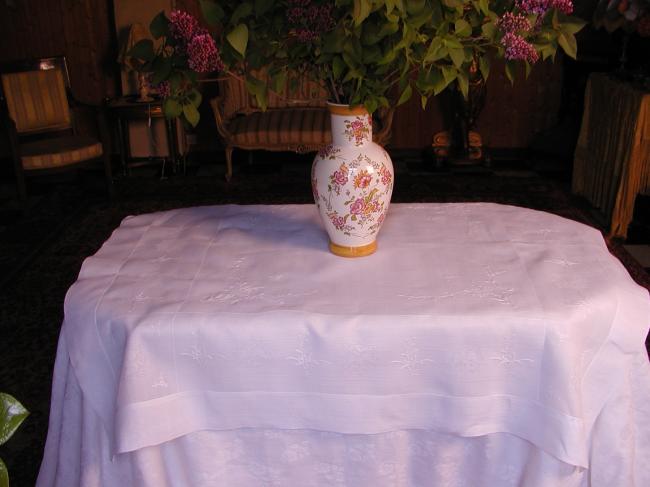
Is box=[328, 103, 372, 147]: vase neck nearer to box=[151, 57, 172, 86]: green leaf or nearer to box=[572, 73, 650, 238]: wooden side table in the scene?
box=[151, 57, 172, 86]: green leaf

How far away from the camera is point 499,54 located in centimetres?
160

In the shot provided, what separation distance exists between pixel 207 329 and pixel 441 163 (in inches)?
167

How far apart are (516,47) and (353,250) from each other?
642 millimetres

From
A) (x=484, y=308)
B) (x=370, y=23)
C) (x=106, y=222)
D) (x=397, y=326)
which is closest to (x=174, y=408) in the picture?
(x=397, y=326)

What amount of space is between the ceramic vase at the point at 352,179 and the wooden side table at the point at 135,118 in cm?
368

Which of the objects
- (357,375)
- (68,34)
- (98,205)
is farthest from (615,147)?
(68,34)

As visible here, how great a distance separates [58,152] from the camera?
4.59 metres

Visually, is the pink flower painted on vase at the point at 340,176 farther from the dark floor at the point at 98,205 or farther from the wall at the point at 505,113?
the wall at the point at 505,113

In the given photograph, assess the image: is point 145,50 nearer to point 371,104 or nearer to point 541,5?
point 371,104

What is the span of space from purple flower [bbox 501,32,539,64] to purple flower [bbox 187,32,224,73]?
2.06ft

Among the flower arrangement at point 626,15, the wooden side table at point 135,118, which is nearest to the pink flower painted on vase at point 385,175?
the flower arrangement at point 626,15

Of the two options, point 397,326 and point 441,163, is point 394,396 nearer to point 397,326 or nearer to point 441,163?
point 397,326

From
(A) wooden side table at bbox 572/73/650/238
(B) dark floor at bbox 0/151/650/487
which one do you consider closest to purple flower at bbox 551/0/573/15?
(B) dark floor at bbox 0/151/650/487

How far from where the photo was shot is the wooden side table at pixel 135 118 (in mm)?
5184
